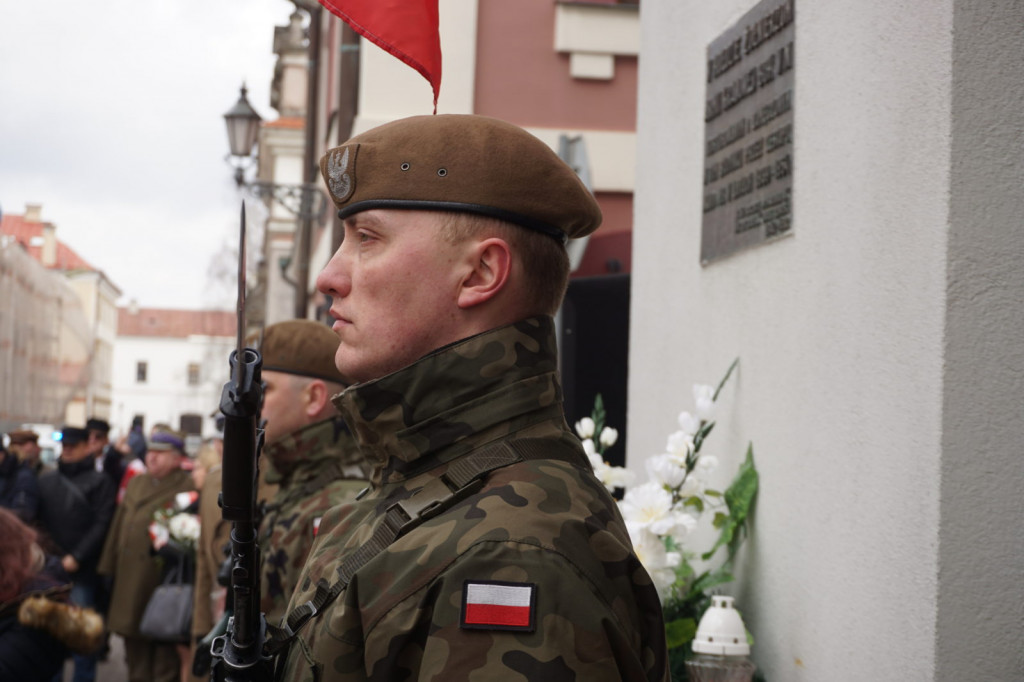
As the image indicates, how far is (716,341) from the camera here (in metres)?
4.13

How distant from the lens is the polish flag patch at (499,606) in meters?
1.61

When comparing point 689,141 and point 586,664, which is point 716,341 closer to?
point 689,141

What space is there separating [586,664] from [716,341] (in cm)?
263

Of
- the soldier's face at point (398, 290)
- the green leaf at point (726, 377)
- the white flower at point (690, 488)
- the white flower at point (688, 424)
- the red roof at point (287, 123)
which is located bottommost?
the white flower at point (690, 488)

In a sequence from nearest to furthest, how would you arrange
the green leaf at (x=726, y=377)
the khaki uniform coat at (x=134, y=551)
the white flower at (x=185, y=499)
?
the green leaf at (x=726, y=377) → the khaki uniform coat at (x=134, y=551) → the white flower at (x=185, y=499)

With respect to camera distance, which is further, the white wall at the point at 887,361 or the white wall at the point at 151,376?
the white wall at the point at 151,376

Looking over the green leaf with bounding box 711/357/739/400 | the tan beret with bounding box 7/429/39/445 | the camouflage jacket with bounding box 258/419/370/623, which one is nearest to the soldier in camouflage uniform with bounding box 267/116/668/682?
the green leaf with bounding box 711/357/739/400

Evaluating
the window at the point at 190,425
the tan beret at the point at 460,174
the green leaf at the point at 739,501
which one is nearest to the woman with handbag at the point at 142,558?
the green leaf at the point at 739,501

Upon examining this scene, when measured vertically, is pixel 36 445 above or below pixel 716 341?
below

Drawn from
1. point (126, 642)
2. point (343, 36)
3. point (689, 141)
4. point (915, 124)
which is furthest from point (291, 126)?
point (915, 124)

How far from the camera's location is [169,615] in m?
8.37

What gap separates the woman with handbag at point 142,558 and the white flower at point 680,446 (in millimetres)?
6031

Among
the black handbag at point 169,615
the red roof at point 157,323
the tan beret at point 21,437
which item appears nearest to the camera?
the black handbag at point 169,615

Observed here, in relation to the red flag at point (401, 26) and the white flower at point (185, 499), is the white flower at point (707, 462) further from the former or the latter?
the white flower at point (185, 499)
